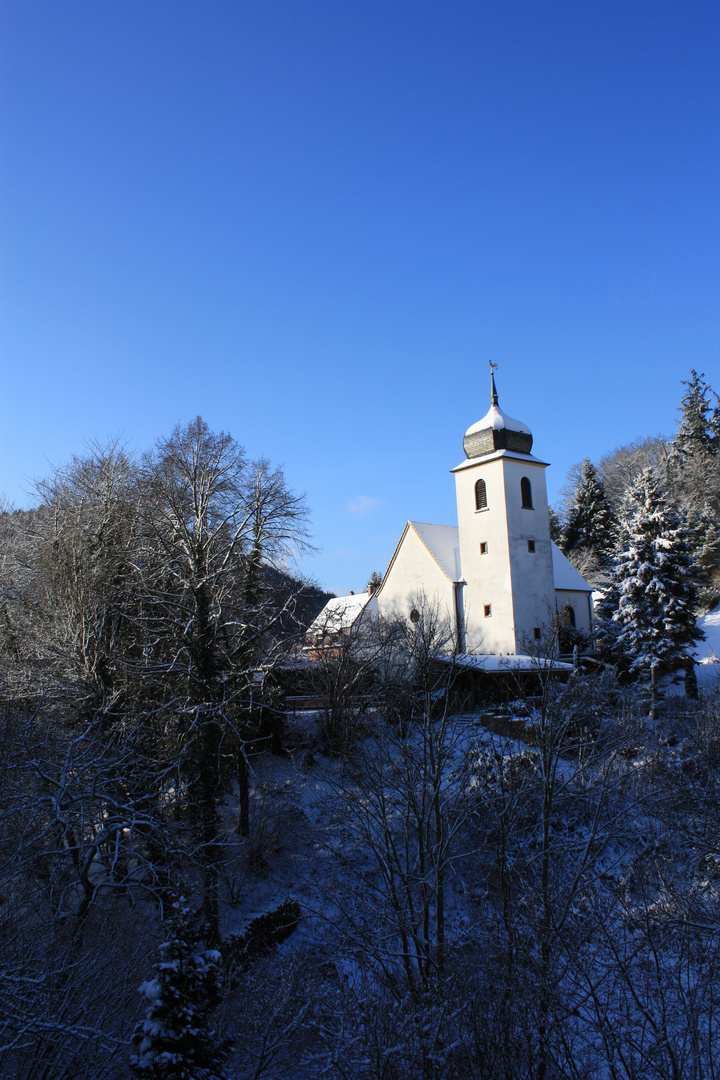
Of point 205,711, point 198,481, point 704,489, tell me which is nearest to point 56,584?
point 198,481

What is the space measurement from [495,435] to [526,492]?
115 inches

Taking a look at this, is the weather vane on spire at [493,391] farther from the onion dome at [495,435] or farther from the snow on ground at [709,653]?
the snow on ground at [709,653]

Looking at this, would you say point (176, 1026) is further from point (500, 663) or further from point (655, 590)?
point (655, 590)

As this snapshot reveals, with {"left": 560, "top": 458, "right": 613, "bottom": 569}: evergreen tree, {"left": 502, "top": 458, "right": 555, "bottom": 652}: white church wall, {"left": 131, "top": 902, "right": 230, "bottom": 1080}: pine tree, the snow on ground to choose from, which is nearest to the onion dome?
{"left": 502, "top": 458, "right": 555, "bottom": 652}: white church wall

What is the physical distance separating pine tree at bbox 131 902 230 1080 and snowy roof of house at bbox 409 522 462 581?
27.7m

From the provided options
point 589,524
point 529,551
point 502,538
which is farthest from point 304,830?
point 589,524

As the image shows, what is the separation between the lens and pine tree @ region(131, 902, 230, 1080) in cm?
682

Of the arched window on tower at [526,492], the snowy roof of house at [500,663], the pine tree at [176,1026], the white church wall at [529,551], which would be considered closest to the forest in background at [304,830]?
the pine tree at [176,1026]

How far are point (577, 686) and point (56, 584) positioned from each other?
1378cm

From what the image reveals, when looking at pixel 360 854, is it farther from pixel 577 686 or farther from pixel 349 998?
pixel 349 998

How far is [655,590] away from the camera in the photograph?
27.0 m

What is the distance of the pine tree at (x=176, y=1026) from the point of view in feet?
22.4

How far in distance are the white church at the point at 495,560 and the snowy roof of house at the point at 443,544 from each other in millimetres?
60

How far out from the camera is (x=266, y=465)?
28016 millimetres
